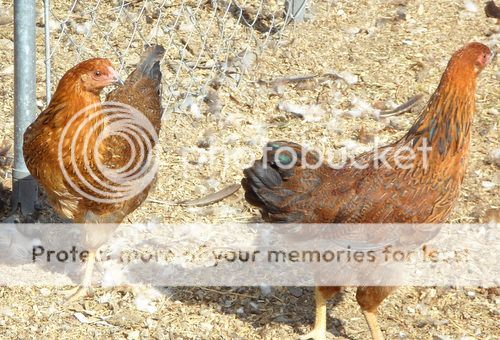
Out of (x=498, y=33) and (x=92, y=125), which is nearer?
(x=92, y=125)

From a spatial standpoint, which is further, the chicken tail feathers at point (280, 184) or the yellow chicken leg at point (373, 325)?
the yellow chicken leg at point (373, 325)

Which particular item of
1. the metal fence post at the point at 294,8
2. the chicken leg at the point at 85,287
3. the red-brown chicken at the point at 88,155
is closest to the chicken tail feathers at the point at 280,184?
the red-brown chicken at the point at 88,155

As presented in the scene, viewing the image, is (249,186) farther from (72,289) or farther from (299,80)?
(299,80)

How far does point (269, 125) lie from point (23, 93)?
1.69 m

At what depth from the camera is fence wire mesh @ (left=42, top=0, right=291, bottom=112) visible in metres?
5.27

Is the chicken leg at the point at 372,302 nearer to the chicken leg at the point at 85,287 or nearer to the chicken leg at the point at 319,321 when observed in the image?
the chicken leg at the point at 319,321

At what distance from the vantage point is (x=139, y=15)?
5.56 meters

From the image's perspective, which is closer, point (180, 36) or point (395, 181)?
point (395, 181)

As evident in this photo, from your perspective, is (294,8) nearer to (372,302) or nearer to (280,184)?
(280,184)

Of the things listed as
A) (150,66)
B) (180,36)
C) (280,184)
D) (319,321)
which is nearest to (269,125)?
(150,66)

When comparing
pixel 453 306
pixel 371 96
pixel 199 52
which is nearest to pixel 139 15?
pixel 199 52

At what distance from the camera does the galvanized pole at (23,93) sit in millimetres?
3760

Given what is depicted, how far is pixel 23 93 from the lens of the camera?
3900 mm

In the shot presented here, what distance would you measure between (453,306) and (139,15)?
3116 mm
